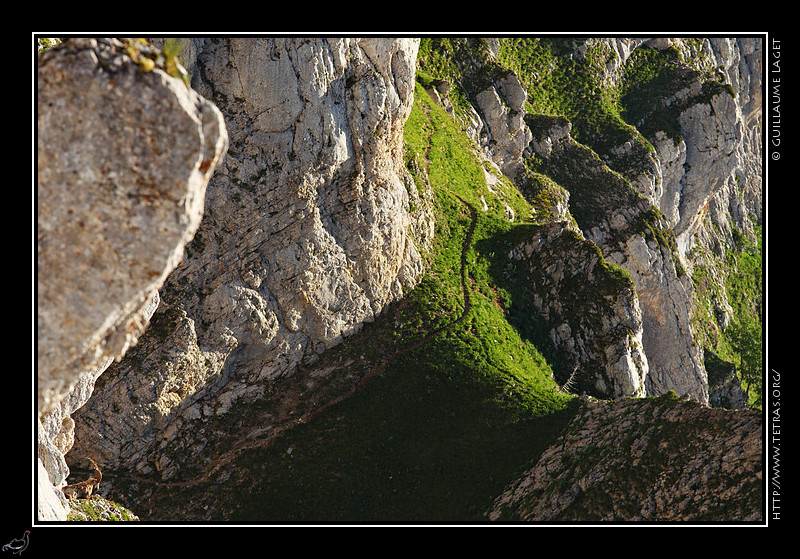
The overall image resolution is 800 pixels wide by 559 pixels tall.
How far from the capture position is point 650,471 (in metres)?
24.3

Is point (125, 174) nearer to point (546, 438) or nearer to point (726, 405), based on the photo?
→ point (546, 438)

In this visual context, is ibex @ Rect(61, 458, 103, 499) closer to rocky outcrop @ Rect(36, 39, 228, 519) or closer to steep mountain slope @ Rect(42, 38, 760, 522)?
steep mountain slope @ Rect(42, 38, 760, 522)

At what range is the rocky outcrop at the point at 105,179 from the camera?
11570mm

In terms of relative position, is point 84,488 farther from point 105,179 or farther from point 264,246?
point 105,179

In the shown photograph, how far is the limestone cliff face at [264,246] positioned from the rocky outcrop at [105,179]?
16.4 m

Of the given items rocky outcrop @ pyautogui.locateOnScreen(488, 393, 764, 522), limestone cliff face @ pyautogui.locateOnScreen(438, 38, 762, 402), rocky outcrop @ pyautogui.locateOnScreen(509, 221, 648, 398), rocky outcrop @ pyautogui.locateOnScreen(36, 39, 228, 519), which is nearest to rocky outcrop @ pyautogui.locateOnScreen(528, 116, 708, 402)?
limestone cliff face @ pyautogui.locateOnScreen(438, 38, 762, 402)

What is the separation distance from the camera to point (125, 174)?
38.5 feet

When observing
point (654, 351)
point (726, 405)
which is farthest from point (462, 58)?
point (726, 405)

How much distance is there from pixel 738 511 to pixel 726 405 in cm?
4489

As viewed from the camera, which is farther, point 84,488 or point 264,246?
point 264,246

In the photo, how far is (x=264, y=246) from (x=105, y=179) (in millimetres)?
18596

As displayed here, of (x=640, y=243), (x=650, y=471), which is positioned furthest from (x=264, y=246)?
(x=640, y=243)

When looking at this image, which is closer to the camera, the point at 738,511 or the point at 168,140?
the point at 168,140
